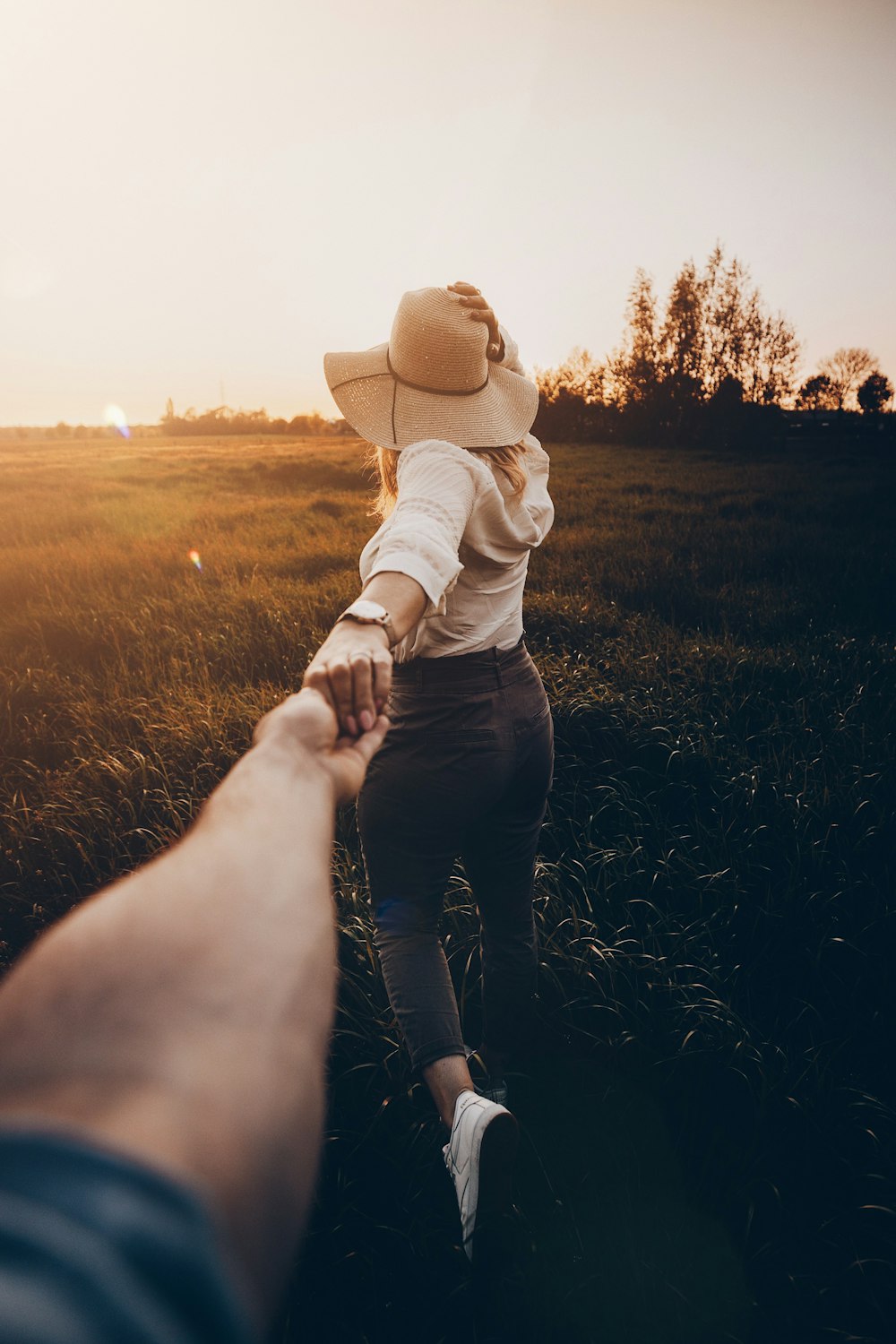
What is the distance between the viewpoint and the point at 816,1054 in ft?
6.51

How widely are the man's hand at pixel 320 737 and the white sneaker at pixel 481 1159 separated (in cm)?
120

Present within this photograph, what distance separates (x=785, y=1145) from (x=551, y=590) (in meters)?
5.10

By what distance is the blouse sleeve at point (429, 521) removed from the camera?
115cm

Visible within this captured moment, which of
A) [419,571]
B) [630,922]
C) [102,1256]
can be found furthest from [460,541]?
[630,922]

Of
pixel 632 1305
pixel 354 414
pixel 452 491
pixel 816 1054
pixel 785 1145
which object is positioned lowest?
pixel 632 1305

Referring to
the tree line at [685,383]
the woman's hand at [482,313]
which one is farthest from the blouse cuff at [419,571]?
the tree line at [685,383]

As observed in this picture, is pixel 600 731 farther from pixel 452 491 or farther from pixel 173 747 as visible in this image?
pixel 452 491

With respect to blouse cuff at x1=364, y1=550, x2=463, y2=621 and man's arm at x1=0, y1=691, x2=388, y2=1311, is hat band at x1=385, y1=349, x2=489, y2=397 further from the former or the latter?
man's arm at x1=0, y1=691, x2=388, y2=1311

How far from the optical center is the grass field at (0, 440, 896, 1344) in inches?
65.7

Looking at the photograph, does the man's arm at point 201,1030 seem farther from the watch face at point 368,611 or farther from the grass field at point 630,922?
the grass field at point 630,922

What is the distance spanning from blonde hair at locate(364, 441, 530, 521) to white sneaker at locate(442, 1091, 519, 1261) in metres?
1.50

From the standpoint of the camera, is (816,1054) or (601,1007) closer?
(816,1054)

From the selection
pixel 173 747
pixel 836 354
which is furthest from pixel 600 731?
pixel 836 354

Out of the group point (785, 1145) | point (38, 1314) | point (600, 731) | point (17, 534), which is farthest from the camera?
point (17, 534)
